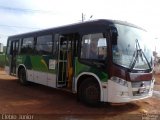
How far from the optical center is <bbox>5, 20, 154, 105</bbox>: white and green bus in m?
9.62

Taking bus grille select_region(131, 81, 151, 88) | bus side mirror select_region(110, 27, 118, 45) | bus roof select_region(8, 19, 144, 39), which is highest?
bus roof select_region(8, 19, 144, 39)

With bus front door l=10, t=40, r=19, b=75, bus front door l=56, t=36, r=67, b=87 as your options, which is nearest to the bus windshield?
bus front door l=56, t=36, r=67, b=87

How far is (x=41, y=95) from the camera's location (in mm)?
12930

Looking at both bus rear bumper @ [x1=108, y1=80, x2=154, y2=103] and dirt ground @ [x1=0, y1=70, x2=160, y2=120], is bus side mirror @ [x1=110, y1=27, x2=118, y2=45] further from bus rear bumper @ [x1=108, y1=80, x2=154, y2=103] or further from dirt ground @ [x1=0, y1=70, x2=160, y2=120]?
dirt ground @ [x1=0, y1=70, x2=160, y2=120]

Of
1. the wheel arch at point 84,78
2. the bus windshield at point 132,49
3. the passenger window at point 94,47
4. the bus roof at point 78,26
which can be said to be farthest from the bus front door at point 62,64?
the bus windshield at point 132,49

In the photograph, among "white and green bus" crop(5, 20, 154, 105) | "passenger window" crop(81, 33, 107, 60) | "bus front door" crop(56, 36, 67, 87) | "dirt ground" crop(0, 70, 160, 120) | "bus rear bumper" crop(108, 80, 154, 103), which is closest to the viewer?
"dirt ground" crop(0, 70, 160, 120)

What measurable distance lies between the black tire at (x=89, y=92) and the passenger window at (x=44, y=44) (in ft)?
10.5

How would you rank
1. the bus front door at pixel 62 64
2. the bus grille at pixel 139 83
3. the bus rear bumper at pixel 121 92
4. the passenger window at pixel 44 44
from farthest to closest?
1. the passenger window at pixel 44 44
2. the bus front door at pixel 62 64
3. the bus grille at pixel 139 83
4. the bus rear bumper at pixel 121 92

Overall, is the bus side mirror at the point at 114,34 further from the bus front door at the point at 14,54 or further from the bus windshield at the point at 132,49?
the bus front door at the point at 14,54

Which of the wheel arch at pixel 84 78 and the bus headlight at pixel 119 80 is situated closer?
the bus headlight at pixel 119 80

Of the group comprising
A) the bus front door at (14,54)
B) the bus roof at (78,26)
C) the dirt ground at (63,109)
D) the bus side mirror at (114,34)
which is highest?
the bus roof at (78,26)

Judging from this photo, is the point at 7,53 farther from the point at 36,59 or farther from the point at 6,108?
the point at 6,108

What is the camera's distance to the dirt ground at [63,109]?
901cm

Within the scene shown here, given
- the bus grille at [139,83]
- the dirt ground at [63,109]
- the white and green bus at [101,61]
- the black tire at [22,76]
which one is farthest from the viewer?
the black tire at [22,76]
